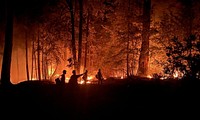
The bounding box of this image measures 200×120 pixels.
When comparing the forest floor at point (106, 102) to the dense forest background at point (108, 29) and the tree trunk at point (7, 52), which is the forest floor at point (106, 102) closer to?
the tree trunk at point (7, 52)

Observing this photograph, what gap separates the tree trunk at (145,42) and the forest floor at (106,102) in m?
5.75

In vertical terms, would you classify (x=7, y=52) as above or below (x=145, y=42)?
below

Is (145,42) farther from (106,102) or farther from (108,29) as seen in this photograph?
(106,102)

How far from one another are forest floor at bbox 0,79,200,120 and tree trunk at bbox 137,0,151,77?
575 centimetres

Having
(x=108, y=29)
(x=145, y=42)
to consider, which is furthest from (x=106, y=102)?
(x=108, y=29)

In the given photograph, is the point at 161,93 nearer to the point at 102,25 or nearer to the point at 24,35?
the point at 102,25

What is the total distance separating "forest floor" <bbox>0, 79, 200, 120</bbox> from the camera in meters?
7.87

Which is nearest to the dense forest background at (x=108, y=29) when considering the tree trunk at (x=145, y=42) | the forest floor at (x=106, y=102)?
the tree trunk at (x=145, y=42)

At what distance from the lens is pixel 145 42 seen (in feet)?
56.9

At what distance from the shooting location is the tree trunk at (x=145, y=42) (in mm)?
17031

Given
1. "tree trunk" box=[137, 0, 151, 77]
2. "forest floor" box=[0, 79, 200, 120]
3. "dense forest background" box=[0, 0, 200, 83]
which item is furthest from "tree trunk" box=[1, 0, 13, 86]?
"tree trunk" box=[137, 0, 151, 77]

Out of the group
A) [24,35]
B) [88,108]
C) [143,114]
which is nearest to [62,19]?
[24,35]

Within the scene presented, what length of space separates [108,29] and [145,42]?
11.4 ft

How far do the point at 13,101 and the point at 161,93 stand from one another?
5.00 meters
